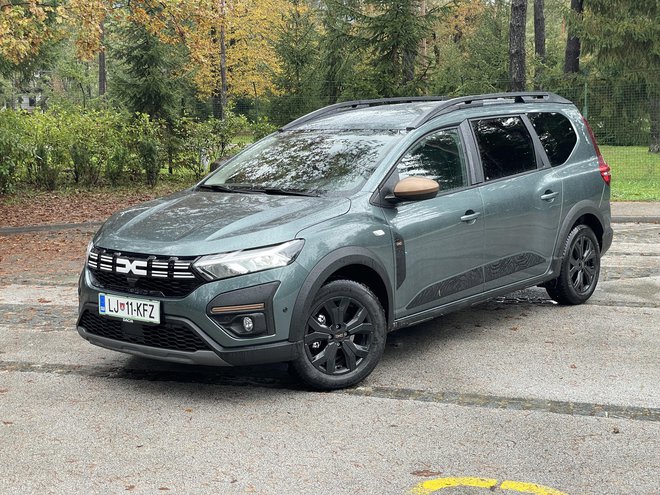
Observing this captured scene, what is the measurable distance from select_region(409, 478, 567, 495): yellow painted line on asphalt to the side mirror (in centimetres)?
219

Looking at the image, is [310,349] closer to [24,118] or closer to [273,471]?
[273,471]

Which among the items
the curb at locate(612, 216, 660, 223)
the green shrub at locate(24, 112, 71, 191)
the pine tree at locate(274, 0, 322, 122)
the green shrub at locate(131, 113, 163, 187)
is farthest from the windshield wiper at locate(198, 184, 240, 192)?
the pine tree at locate(274, 0, 322, 122)

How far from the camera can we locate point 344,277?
18.4 ft

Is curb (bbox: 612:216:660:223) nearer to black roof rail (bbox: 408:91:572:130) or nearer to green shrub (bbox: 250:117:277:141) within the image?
black roof rail (bbox: 408:91:572:130)

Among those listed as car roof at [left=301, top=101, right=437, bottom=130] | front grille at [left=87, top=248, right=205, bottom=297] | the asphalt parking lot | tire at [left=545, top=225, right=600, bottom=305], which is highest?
car roof at [left=301, top=101, right=437, bottom=130]

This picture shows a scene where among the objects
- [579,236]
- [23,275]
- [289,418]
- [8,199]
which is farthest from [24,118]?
[289,418]

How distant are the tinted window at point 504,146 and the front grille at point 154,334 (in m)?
2.71

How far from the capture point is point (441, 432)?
471 cm

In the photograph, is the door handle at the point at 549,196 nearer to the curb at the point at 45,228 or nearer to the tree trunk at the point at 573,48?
the curb at the point at 45,228

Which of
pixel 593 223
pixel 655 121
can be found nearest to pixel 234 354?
pixel 593 223

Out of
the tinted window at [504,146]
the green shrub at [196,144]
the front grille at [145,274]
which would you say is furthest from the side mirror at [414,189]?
the green shrub at [196,144]

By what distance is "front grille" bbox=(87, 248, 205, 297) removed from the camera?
5.05 meters

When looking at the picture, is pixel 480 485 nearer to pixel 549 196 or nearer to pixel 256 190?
pixel 256 190

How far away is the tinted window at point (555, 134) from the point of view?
7.38 m
